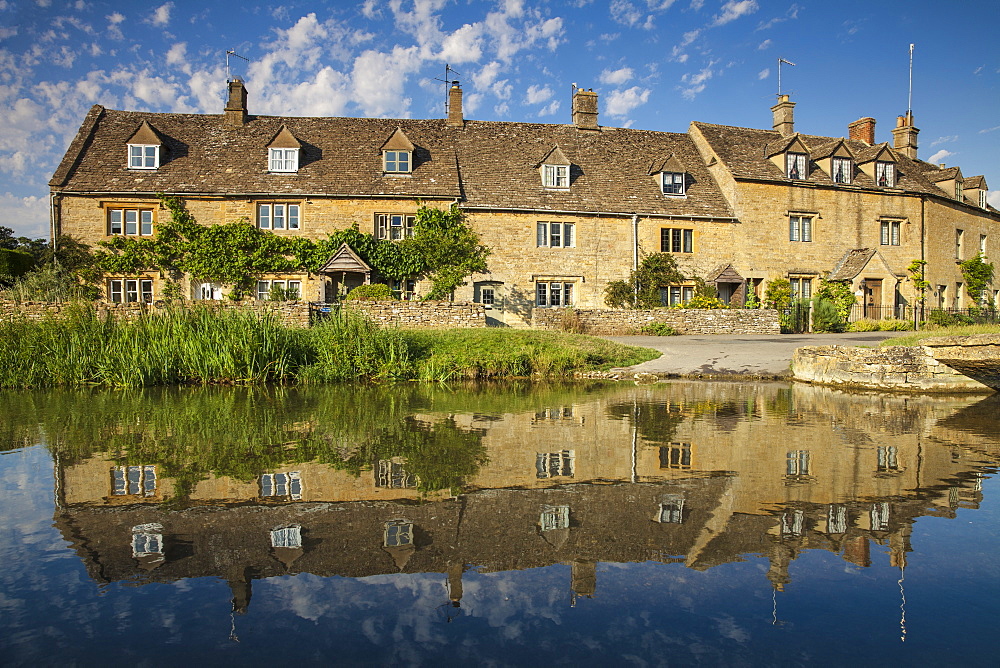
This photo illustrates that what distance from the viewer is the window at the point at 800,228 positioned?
112ft

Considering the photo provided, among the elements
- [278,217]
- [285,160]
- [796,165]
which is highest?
[796,165]

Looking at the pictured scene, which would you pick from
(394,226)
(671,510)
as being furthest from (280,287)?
(671,510)

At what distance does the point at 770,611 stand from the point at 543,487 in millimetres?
2469

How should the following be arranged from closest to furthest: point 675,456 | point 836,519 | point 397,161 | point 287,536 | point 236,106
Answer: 1. point 287,536
2. point 836,519
3. point 675,456
4. point 397,161
5. point 236,106

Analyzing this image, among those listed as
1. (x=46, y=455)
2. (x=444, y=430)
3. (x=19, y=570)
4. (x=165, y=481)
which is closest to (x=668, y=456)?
(x=444, y=430)

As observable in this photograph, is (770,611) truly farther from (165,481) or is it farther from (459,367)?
(459,367)

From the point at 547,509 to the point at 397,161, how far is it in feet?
92.4

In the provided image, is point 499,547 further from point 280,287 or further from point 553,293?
point 553,293

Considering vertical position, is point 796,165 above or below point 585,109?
below

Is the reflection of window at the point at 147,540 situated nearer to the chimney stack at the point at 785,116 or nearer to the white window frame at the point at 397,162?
the white window frame at the point at 397,162

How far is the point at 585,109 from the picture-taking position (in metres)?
36.1

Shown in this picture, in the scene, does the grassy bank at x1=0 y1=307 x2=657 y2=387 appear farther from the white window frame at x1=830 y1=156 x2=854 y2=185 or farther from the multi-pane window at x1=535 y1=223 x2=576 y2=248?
the white window frame at x1=830 y1=156 x2=854 y2=185

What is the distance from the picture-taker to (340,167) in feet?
101

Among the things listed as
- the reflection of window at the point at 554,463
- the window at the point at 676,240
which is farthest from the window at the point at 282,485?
the window at the point at 676,240
